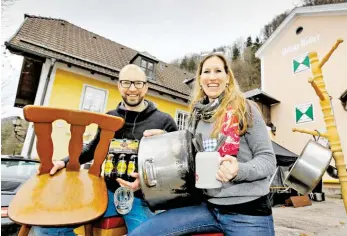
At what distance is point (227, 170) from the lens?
2.71ft

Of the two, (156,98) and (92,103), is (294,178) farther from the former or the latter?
(156,98)

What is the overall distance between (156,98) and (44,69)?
15.3ft

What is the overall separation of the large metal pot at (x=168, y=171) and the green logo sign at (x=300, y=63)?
40.2 feet

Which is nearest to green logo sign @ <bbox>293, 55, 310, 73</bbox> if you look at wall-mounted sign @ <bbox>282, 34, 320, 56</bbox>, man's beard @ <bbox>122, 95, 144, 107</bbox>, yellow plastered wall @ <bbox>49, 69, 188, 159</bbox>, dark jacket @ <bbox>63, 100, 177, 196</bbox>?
wall-mounted sign @ <bbox>282, 34, 320, 56</bbox>

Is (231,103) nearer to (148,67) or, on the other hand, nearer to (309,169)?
(309,169)

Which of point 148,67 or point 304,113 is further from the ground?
point 148,67

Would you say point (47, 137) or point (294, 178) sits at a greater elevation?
point (47, 137)

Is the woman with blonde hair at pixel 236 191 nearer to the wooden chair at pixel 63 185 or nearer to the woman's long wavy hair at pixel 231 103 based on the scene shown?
the woman's long wavy hair at pixel 231 103

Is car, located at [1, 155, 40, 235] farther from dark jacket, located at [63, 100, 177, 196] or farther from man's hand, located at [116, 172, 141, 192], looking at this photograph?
man's hand, located at [116, 172, 141, 192]

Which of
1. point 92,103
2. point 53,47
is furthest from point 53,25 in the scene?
point 92,103

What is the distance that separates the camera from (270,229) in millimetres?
999

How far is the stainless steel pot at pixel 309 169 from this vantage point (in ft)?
4.60

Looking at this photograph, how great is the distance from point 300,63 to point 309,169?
38.9 ft

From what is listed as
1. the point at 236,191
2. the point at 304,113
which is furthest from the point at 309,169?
the point at 304,113
